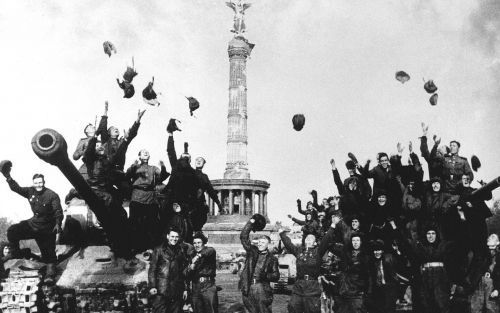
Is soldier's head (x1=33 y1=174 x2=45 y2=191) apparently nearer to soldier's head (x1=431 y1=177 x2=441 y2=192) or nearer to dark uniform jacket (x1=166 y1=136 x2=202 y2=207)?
dark uniform jacket (x1=166 y1=136 x2=202 y2=207)

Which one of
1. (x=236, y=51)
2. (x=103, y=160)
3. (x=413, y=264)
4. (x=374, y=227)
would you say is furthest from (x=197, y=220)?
(x=236, y=51)

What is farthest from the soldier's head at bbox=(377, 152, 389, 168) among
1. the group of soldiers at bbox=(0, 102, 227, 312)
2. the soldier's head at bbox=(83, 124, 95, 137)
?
the soldier's head at bbox=(83, 124, 95, 137)

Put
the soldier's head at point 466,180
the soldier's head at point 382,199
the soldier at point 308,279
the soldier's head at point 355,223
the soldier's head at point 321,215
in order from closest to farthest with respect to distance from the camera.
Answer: the soldier at point 308,279 → the soldier's head at point 355,223 → the soldier's head at point 466,180 → the soldier's head at point 382,199 → the soldier's head at point 321,215

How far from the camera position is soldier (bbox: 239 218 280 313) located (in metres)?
7.37

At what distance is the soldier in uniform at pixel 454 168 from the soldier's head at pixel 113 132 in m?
Result: 6.01

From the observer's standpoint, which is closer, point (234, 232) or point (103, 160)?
point (103, 160)

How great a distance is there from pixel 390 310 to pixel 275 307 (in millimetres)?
3090

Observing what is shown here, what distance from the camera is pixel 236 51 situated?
155 ft

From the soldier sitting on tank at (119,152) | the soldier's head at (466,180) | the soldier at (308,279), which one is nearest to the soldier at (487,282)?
Answer: the soldier's head at (466,180)

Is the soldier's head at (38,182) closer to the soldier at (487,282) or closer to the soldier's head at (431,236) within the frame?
the soldier's head at (431,236)

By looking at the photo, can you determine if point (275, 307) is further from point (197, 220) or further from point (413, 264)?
point (413, 264)

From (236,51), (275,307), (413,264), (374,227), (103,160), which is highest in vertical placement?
(236,51)

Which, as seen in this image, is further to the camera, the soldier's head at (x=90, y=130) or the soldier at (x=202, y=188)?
the soldier at (x=202, y=188)

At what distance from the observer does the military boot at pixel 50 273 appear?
7.80 meters
